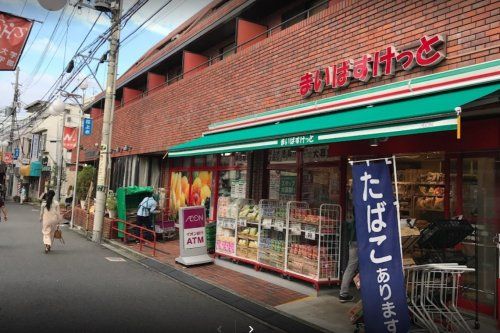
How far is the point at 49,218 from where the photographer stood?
1182cm

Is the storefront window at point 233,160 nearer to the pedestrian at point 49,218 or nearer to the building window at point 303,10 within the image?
the building window at point 303,10

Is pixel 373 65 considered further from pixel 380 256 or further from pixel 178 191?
pixel 178 191

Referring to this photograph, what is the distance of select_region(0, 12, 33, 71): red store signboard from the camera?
23.7ft

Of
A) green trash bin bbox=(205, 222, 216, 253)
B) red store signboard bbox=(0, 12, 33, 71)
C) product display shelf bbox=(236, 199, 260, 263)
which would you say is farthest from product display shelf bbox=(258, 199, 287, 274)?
red store signboard bbox=(0, 12, 33, 71)

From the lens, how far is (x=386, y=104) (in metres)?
6.66

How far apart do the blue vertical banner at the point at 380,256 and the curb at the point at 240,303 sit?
135cm

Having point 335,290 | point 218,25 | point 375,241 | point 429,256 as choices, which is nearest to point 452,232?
point 429,256

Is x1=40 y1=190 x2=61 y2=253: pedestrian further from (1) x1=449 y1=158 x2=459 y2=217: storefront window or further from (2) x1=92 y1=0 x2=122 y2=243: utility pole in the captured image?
(1) x1=449 y1=158 x2=459 y2=217: storefront window

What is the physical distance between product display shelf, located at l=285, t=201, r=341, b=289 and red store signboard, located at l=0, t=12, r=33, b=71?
5.66 meters

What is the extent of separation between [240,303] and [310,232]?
174 centimetres

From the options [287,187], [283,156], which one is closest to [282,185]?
[287,187]

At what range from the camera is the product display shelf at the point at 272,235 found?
8.55 metres

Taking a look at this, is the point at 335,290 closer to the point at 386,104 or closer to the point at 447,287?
the point at 447,287

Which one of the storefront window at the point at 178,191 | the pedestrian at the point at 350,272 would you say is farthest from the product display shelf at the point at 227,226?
the storefront window at the point at 178,191
